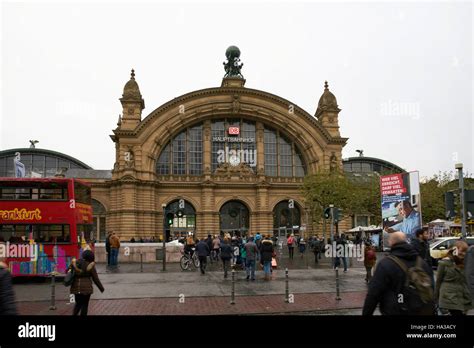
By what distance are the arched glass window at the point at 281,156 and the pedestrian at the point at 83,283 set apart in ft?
154

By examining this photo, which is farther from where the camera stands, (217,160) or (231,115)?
(231,115)

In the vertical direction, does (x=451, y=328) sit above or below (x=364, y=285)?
above

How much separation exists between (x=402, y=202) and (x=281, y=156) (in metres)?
36.9

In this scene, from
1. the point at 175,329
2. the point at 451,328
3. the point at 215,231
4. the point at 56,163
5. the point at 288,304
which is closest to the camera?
the point at 451,328

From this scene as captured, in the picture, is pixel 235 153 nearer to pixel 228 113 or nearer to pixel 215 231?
pixel 228 113

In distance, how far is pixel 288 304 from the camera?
13.1m

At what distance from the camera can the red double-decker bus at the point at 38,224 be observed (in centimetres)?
1934

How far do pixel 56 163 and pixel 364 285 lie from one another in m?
72.3

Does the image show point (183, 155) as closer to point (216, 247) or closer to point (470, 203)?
point (216, 247)

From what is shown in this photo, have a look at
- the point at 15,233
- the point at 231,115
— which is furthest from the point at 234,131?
the point at 15,233

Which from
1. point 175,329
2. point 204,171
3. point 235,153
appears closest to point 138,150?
point 204,171

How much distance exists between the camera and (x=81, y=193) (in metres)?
21.2

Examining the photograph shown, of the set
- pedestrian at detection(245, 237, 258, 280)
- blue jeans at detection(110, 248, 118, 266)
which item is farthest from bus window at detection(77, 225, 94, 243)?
pedestrian at detection(245, 237, 258, 280)

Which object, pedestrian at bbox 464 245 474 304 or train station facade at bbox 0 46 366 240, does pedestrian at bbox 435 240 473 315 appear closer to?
pedestrian at bbox 464 245 474 304
